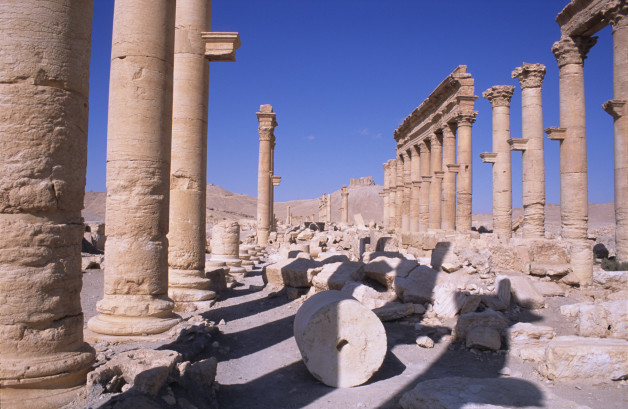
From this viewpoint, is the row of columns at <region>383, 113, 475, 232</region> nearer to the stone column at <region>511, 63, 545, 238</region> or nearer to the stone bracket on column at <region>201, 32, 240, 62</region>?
the stone column at <region>511, 63, 545, 238</region>

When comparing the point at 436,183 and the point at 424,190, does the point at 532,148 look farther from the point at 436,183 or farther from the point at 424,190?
the point at 424,190

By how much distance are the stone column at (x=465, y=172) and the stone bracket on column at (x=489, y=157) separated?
7.71ft

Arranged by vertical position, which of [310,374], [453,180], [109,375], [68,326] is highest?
[453,180]

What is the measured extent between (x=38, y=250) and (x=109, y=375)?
1.34 meters

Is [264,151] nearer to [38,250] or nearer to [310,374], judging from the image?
[310,374]

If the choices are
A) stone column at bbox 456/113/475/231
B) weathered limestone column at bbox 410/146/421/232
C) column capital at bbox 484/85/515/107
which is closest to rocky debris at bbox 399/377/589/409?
column capital at bbox 484/85/515/107

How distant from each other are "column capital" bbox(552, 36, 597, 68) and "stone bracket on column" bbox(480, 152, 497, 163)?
4.95m

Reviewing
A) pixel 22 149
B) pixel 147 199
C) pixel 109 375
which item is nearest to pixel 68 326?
pixel 109 375

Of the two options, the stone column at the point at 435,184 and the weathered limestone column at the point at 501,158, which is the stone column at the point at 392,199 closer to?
the stone column at the point at 435,184

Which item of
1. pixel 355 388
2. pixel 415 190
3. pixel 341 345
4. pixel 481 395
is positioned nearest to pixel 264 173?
pixel 415 190

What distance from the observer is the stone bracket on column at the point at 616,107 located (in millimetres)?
12992

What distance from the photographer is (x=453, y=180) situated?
23.0 metres

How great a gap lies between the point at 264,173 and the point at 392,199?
15.1 m

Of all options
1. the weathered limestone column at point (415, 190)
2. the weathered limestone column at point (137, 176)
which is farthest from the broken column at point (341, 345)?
the weathered limestone column at point (415, 190)
